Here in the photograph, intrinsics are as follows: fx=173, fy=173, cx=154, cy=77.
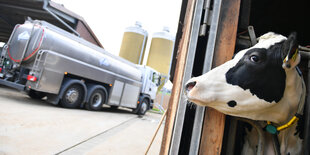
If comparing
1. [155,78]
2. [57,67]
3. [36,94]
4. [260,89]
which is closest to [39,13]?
[36,94]

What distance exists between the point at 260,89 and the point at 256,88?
0.03m

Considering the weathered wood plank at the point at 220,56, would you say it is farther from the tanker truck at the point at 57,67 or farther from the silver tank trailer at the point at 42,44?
the silver tank trailer at the point at 42,44

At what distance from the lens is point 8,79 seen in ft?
17.2

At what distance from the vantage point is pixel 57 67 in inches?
211

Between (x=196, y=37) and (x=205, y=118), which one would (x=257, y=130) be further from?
(x=196, y=37)

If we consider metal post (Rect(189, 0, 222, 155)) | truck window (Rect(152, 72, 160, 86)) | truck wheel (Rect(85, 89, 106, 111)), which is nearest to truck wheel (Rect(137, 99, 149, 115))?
truck window (Rect(152, 72, 160, 86))

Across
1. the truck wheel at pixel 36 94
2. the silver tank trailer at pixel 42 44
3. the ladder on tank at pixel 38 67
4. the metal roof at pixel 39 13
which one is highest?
the metal roof at pixel 39 13

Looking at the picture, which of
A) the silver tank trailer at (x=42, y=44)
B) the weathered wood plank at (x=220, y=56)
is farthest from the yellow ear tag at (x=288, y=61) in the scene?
the silver tank trailer at (x=42, y=44)

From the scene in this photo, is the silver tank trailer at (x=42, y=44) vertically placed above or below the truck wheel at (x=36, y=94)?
above

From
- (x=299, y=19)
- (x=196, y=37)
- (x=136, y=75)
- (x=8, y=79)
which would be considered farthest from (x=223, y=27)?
(x=136, y=75)

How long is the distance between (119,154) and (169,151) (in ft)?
4.55

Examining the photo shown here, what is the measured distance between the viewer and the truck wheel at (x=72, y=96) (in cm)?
569

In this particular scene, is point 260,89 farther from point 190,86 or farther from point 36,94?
point 36,94

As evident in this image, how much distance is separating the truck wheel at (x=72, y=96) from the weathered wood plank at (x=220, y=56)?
5361mm
